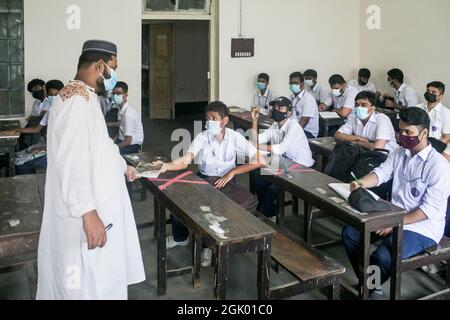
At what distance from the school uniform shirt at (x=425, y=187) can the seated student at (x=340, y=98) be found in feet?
10.4

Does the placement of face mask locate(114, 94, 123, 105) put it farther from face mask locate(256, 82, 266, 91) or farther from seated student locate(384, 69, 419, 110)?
seated student locate(384, 69, 419, 110)

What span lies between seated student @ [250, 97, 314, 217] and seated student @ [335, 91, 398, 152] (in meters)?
0.42

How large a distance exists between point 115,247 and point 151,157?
5.14ft

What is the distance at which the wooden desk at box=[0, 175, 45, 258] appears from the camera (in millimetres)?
2299

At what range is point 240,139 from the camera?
357 centimetres

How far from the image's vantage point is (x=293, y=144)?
13.5 ft

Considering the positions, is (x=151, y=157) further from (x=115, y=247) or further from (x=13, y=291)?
(x=115, y=247)

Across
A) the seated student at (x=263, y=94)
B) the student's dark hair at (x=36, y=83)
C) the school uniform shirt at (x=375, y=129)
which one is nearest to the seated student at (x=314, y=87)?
the seated student at (x=263, y=94)

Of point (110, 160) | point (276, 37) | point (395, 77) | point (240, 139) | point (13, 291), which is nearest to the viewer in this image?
point (110, 160)

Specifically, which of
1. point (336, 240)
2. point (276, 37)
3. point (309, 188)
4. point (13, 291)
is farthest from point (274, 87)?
point (13, 291)

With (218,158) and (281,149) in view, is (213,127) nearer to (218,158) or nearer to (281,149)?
(218,158)

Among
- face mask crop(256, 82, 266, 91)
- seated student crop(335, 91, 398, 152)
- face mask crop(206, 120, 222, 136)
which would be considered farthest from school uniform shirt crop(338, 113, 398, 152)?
face mask crop(256, 82, 266, 91)

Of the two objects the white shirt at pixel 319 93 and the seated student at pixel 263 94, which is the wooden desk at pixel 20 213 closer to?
the seated student at pixel 263 94

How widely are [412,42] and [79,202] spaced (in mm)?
6042
